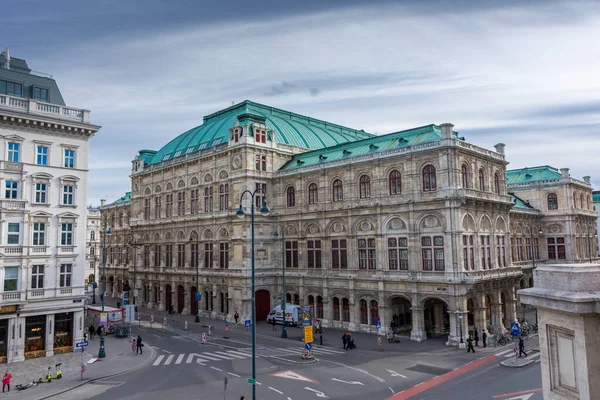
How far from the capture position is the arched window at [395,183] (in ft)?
141

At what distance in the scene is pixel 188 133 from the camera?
68625mm

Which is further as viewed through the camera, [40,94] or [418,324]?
[418,324]

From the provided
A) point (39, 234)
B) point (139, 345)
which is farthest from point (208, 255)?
point (39, 234)

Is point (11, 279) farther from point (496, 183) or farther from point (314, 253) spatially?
point (496, 183)

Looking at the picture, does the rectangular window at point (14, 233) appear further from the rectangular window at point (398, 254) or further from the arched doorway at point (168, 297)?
the rectangular window at point (398, 254)

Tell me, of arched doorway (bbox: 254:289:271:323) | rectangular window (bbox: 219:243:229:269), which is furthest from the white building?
arched doorway (bbox: 254:289:271:323)

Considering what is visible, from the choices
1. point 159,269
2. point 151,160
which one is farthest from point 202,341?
point 151,160

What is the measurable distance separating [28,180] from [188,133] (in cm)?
3473

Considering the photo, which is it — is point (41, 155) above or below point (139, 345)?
above

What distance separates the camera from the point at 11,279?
110 ft

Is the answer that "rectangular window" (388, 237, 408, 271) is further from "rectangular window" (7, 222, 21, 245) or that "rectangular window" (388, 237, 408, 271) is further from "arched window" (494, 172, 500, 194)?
"rectangular window" (7, 222, 21, 245)

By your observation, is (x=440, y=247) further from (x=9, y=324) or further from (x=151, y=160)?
(x=151, y=160)

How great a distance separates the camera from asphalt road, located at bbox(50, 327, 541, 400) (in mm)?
25031

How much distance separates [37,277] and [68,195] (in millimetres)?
6969
